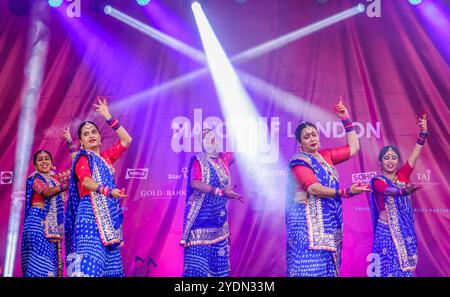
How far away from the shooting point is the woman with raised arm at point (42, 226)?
5707 mm

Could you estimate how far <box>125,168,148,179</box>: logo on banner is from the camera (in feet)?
21.6

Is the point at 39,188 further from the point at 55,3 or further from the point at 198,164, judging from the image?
the point at 55,3

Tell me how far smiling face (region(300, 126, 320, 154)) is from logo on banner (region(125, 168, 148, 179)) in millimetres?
2141

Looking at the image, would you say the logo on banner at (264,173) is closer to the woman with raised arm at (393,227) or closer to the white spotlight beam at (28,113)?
the woman with raised arm at (393,227)


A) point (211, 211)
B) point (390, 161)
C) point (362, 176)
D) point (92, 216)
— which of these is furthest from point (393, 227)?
point (92, 216)

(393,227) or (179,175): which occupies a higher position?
(179,175)

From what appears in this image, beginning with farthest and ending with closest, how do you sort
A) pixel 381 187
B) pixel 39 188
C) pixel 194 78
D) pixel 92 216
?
pixel 194 78
pixel 39 188
pixel 381 187
pixel 92 216

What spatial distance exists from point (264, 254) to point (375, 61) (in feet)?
6.46

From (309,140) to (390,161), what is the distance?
2.49 feet

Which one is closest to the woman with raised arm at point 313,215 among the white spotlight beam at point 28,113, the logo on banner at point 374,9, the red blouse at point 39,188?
the red blouse at point 39,188

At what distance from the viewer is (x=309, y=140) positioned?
481 cm

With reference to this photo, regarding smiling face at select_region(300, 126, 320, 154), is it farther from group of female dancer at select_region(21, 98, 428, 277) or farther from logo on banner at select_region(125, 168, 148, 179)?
logo on banner at select_region(125, 168, 148, 179)

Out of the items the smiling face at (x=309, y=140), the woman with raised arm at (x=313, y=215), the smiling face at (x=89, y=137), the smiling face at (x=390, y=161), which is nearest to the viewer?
the woman with raised arm at (x=313, y=215)

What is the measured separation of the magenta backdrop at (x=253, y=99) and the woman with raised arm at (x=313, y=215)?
1.76 meters
